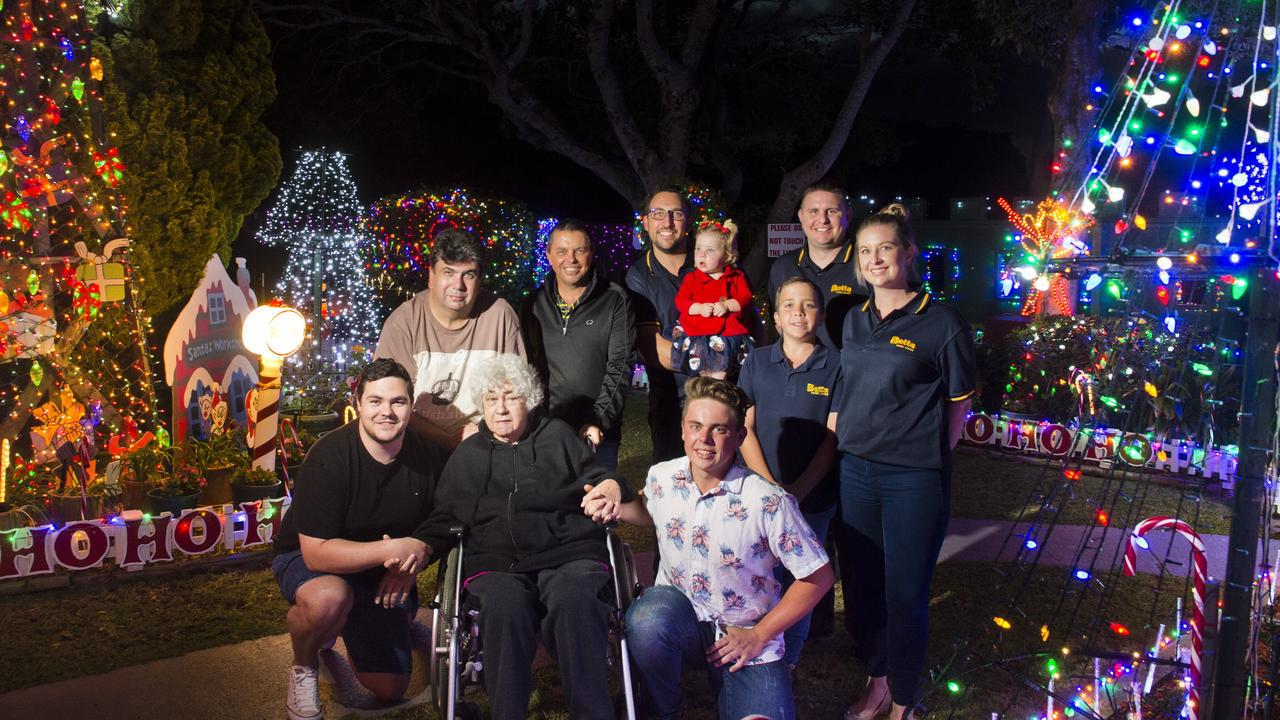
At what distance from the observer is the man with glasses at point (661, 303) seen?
15.3 feet

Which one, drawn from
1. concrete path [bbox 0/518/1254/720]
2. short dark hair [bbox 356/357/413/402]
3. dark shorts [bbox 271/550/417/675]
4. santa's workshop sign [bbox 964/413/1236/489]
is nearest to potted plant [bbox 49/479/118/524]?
concrete path [bbox 0/518/1254/720]

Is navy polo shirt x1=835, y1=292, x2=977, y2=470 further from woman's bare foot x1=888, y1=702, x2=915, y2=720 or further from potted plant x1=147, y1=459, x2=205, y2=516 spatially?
potted plant x1=147, y1=459, x2=205, y2=516

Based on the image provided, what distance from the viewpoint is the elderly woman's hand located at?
3.59 m

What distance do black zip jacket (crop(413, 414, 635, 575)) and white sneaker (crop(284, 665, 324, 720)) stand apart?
2.13 ft

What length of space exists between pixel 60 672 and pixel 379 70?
13687mm

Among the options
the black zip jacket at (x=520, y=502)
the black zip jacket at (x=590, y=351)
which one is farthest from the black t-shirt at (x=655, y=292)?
the black zip jacket at (x=520, y=502)

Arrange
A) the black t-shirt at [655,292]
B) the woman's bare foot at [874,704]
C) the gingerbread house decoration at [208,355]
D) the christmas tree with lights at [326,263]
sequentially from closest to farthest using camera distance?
the woman's bare foot at [874,704], the black t-shirt at [655,292], the gingerbread house decoration at [208,355], the christmas tree with lights at [326,263]

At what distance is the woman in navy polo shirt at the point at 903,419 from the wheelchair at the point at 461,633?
3.07ft

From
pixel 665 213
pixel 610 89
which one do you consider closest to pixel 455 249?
pixel 665 213

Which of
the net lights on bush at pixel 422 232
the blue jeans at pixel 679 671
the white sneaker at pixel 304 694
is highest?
the net lights on bush at pixel 422 232

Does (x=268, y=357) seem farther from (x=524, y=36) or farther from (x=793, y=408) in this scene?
(x=524, y=36)

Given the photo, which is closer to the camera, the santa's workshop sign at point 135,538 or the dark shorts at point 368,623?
the dark shorts at point 368,623

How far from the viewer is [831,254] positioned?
4.38 meters

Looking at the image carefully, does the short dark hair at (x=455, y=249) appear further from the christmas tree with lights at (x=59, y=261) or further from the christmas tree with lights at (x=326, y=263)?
the christmas tree with lights at (x=326, y=263)
